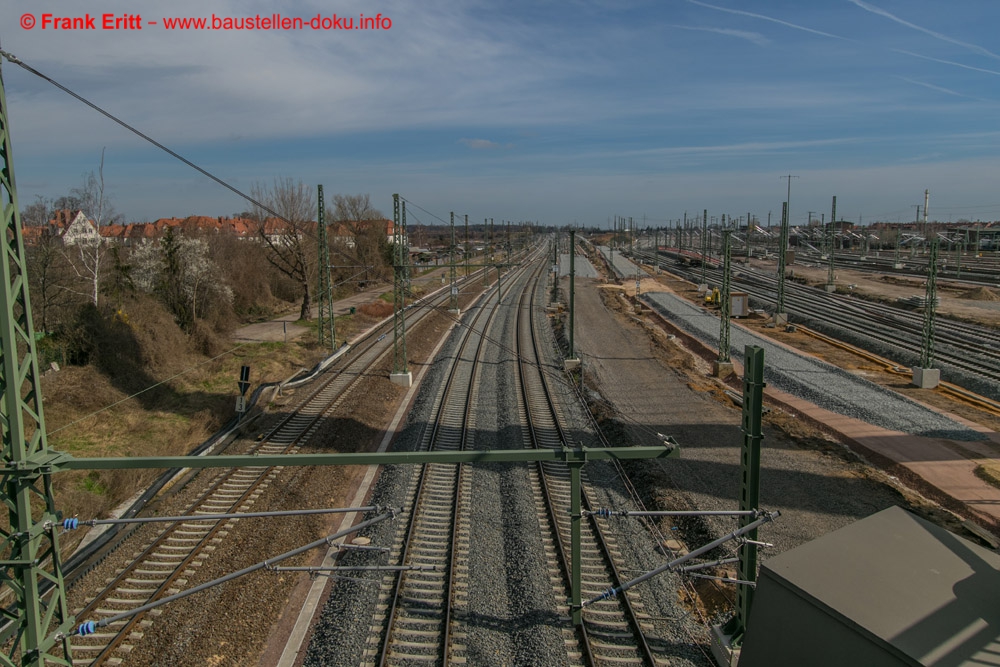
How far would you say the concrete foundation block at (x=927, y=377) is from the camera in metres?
21.0

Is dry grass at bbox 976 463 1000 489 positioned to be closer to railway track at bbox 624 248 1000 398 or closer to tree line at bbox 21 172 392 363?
railway track at bbox 624 248 1000 398

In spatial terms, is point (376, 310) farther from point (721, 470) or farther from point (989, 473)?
point (989, 473)

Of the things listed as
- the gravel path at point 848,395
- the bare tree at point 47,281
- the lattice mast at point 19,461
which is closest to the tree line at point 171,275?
the bare tree at point 47,281

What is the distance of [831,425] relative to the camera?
1672 cm

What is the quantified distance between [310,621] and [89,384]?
1367 cm

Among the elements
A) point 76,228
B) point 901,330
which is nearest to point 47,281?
point 76,228

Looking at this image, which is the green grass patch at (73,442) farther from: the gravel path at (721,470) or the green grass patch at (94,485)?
the gravel path at (721,470)

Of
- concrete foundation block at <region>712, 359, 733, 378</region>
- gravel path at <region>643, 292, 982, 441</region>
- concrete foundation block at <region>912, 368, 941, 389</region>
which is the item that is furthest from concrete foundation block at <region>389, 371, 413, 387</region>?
concrete foundation block at <region>912, 368, 941, 389</region>

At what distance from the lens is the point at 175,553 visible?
9.50 m

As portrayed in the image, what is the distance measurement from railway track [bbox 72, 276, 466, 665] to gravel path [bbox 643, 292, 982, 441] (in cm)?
1471

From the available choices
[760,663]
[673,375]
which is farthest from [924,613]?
[673,375]

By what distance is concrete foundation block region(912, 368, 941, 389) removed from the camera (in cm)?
2105

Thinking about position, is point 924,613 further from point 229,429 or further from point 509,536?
point 229,429

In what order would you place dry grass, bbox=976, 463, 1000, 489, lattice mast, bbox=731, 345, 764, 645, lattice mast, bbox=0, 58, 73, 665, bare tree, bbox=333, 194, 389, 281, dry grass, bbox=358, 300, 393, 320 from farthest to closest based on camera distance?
bare tree, bbox=333, 194, 389, 281 → dry grass, bbox=358, 300, 393, 320 → dry grass, bbox=976, 463, 1000, 489 → lattice mast, bbox=731, 345, 764, 645 → lattice mast, bbox=0, 58, 73, 665
